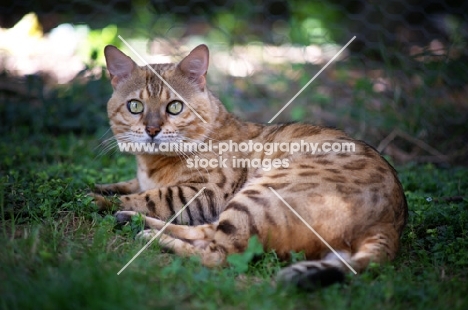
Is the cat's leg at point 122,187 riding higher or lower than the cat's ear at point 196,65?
lower

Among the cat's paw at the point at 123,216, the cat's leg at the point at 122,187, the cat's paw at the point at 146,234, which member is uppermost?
the cat's paw at the point at 123,216

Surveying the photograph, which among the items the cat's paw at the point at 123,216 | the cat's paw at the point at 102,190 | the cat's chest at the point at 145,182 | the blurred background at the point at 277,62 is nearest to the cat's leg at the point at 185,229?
the cat's paw at the point at 123,216

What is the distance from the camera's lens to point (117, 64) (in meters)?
4.12

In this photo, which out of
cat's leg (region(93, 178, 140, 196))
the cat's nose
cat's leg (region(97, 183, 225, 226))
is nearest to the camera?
cat's leg (region(97, 183, 225, 226))

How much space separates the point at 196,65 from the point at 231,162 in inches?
31.6

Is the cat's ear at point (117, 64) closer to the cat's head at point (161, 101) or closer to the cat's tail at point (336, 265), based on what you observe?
the cat's head at point (161, 101)

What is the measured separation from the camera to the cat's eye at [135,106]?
3.95 m

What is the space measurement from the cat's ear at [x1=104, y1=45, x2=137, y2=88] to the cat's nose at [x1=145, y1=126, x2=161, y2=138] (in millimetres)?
600

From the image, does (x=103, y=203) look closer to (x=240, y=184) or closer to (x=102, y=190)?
(x=102, y=190)

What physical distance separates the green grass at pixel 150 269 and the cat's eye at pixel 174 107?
0.87 metres

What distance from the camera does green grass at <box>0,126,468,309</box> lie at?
246 cm

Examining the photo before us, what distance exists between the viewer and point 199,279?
2.75 metres

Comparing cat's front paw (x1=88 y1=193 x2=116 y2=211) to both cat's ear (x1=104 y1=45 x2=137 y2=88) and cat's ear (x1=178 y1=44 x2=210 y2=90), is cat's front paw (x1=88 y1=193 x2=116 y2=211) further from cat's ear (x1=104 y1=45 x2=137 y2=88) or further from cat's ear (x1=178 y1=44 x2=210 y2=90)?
cat's ear (x1=178 y1=44 x2=210 y2=90)

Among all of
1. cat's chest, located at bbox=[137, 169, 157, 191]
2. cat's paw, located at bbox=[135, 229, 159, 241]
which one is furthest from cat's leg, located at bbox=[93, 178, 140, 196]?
cat's paw, located at bbox=[135, 229, 159, 241]
